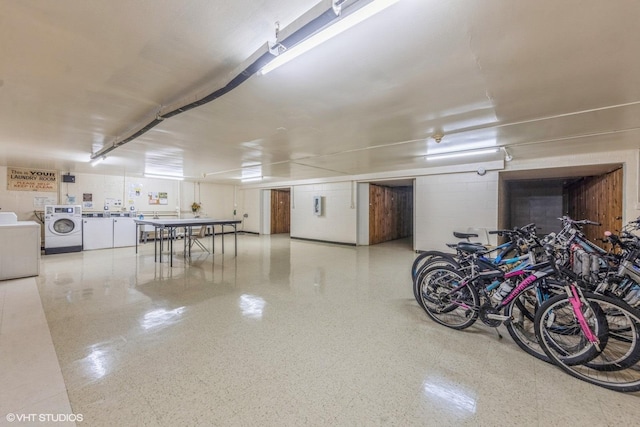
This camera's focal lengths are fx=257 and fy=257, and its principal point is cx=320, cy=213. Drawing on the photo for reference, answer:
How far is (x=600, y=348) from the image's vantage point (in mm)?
1790

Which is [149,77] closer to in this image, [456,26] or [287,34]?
[287,34]

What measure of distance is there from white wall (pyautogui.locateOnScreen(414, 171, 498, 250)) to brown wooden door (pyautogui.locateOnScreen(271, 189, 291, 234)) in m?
6.18

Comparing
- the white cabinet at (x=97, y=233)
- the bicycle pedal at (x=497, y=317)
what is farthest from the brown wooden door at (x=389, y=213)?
the white cabinet at (x=97, y=233)

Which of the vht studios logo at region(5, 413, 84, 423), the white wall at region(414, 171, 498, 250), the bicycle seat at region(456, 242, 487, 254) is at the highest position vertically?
the white wall at region(414, 171, 498, 250)

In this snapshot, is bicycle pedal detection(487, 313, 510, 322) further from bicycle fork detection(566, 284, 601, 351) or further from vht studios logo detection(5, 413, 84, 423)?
vht studios logo detection(5, 413, 84, 423)

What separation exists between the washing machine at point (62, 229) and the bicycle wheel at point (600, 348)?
370 inches

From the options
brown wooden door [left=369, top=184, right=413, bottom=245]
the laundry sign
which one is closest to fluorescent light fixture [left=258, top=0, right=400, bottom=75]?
brown wooden door [left=369, top=184, right=413, bottom=245]

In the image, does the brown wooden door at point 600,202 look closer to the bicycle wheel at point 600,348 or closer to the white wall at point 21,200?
the bicycle wheel at point 600,348

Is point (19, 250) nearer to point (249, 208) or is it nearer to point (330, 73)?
point (330, 73)

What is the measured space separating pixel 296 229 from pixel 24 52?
7.96 m

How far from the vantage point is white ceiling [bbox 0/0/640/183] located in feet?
4.79

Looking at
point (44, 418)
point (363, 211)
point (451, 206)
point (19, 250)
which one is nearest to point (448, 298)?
point (44, 418)

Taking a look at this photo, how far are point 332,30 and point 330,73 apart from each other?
561 millimetres

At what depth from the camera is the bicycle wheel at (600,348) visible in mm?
1717
